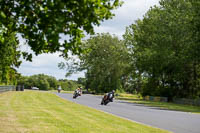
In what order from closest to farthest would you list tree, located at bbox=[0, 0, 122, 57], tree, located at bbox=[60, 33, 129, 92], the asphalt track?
tree, located at bbox=[0, 0, 122, 57] < the asphalt track < tree, located at bbox=[60, 33, 129, 92]

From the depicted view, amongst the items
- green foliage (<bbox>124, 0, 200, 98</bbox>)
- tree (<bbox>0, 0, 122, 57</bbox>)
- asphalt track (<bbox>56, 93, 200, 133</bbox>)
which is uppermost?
green foliage (<bbox>124, 0, 200, 98</bbox>)

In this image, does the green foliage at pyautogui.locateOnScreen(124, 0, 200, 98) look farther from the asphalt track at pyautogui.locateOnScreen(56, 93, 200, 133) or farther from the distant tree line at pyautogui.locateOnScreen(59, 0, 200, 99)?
the asphalt track at pyautogui.locateOnScreen(56, 93, 200, 133)

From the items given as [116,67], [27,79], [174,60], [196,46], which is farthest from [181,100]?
[27,79]

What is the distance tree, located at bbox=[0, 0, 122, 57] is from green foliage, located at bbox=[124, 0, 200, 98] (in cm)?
3566

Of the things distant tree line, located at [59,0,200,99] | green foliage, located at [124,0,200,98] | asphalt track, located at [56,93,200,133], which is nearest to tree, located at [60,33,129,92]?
distant tree line, located at [59,0,200,99]

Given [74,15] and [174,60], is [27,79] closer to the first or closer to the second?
[174,60]

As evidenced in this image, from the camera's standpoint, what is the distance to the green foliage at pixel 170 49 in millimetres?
48906

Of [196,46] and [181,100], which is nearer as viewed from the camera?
[196,46]

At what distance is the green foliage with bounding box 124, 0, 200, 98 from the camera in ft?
160

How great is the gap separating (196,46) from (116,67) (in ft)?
144

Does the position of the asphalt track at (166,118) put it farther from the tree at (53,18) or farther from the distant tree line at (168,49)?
the distant tree line at (168,49)

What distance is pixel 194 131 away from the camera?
14.1 metres

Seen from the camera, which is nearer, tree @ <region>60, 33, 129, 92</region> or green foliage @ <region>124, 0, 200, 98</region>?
green foliage @ <region>124, 0, 200, 98</region>

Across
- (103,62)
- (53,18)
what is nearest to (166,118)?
(53,18)
